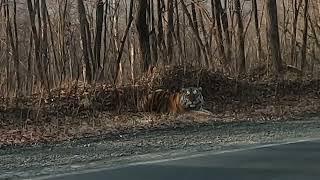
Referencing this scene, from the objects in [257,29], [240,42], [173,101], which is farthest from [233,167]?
[257,29]

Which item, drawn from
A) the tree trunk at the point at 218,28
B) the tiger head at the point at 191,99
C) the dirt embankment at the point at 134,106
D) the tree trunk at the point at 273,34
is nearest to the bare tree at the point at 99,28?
the tree trunk at the point at 218,28

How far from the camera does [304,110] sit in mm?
15781

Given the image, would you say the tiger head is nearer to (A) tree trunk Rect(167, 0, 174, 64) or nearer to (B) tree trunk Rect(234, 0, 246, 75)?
(A) tree trunk Rect(167, 0, 174, 64)

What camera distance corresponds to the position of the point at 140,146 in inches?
414

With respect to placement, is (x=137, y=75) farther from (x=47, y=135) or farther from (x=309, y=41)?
(x=309, y=41)

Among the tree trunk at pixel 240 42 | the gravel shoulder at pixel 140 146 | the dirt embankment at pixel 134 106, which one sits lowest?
the gravel shoulder at pixel 140 146

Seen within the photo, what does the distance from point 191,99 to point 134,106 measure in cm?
168

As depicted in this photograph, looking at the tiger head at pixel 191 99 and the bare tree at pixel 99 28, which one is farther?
the bare tree at pixel 99 28

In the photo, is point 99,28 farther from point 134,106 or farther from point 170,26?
point 134,106

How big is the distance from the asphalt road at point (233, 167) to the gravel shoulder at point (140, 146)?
0.48 metres

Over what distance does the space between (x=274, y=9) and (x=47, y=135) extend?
41.9 feet

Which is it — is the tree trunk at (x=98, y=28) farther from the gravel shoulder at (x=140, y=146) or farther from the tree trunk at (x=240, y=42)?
the gravel shoulder at (x=140, y=146)

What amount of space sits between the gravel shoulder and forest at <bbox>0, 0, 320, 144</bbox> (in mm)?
1238

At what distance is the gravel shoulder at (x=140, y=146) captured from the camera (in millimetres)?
8711
